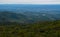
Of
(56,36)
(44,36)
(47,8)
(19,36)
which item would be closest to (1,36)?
(19,36)

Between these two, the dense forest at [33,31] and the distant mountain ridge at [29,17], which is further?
the distant mountain ridge at [29,17]

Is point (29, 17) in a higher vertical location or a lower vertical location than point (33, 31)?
lower

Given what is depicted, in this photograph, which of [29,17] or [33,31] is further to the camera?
[29,17]

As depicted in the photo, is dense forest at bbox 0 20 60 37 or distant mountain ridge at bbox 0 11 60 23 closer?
dense forest at bbox 0 20 60 37

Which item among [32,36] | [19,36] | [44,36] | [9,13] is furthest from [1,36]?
[9,13]

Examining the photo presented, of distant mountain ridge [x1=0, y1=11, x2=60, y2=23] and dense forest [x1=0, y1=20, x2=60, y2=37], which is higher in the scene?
dense forest [x1=0, y1=20, x2=60, y2=37]

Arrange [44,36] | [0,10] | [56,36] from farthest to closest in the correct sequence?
[0,10]
[44,36]
[56,36]

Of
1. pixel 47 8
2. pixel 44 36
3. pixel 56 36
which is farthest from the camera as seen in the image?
pixel 47 8

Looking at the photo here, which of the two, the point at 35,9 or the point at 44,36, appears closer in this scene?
the point at 44,36

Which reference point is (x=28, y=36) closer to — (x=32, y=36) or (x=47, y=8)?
(x=32, y=36)

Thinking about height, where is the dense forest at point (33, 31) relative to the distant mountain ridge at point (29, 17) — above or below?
above

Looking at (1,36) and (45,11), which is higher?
(1,36)
